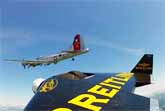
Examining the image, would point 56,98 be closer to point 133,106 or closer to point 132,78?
point 133,106

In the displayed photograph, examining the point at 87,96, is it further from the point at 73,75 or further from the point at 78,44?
the point at 78,44

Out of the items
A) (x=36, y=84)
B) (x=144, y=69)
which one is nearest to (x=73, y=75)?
(x=36, y=84)

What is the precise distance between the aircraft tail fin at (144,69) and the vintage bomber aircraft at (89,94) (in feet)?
0.55

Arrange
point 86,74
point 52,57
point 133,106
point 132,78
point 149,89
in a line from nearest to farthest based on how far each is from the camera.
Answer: point 133,106
point 149,89
point 132,78
point 86,74
point 52,57

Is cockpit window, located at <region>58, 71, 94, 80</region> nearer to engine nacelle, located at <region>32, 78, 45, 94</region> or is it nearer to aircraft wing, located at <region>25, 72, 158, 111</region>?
aircraft wing, located at <region>25, 72, 158, 111</region>

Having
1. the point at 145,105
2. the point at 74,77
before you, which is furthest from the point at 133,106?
the point at 74,77

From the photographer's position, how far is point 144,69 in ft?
81.6

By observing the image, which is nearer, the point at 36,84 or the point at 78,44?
the point at 36,84

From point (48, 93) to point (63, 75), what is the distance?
310 cm

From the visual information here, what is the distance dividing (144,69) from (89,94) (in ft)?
28.8

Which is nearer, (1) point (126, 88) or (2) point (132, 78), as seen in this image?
(1) point (126, 88)

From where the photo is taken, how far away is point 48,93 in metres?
17.1

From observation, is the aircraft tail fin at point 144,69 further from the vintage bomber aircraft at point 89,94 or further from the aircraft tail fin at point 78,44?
the aircraft tail fin at point 78,44

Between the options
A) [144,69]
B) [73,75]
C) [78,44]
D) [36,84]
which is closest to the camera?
[73,75]
